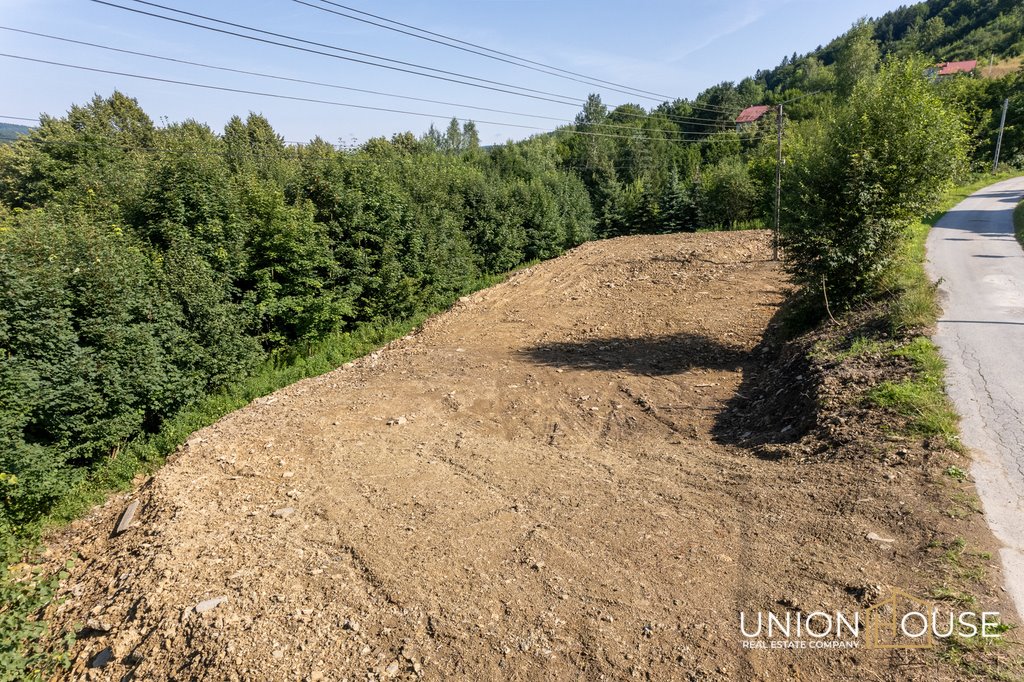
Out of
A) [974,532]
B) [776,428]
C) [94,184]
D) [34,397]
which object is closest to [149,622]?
[34,397]

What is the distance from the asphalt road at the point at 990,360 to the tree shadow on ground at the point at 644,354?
396cm

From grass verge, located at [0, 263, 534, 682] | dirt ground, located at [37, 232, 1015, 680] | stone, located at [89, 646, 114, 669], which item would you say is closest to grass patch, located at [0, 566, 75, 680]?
grass verge, located at [0, 263, 534, 682]

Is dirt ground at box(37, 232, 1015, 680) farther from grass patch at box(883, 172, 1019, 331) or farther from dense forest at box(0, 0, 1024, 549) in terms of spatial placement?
grass patch at box(883, 172, 1019, 331)

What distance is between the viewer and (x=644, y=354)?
12.3 m

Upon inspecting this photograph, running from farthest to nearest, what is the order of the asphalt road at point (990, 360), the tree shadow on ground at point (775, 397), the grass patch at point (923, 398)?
the tree shadow on ground at point (775, 397)
the grass patch at point (923, 398)
the asphalt road at point (990, 360)

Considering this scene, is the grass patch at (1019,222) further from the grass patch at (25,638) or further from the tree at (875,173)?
the grass patch at (25,638)

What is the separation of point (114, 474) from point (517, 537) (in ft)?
24.4

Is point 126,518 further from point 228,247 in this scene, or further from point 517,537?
point 228,247

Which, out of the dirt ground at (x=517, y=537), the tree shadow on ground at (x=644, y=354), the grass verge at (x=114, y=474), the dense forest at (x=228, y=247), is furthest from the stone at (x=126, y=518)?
the tree shadow on ground at (x=644, y=354)

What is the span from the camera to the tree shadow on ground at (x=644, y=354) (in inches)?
448

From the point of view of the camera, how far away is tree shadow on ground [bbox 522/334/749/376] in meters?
11.4

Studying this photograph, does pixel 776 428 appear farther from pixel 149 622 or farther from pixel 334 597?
pixel 149 622

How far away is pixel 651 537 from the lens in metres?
5.34

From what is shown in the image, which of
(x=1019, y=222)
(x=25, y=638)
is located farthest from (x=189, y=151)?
(x=1019, y=222)
